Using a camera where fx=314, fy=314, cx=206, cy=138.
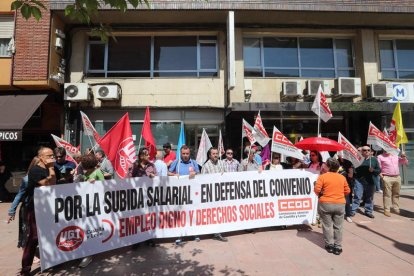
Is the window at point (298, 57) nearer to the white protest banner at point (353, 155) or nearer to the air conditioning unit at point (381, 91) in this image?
the air conditioning unit at point (381, 91)

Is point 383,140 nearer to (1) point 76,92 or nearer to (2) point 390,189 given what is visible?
(2) point 390,189

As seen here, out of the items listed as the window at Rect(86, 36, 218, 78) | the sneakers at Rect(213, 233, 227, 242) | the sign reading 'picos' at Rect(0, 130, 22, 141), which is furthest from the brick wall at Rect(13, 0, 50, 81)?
the sneakers at Rect(213, 233, 227, 242)

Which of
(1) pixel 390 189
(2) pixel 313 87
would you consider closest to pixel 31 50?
→ (2) pixel 313 87

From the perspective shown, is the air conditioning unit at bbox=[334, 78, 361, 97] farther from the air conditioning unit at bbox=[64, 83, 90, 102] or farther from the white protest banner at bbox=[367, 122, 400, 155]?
the air conditioning unit at bbox=[64, 83, 90, 102]

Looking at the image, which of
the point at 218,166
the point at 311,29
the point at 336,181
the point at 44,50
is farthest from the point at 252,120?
the point at 44,50

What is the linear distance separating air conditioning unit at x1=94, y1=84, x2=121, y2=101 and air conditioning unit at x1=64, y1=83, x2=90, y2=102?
16.2 inches

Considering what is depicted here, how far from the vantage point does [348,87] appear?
11.7m

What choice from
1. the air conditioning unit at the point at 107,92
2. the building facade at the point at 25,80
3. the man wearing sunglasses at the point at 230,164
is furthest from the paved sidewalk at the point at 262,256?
the air conditioning unit at the point at 107,92

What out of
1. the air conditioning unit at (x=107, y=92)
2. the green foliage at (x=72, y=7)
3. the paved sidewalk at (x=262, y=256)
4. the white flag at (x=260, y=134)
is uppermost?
the air conditioning unit at (x=107, y=92)

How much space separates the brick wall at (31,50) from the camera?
10.6m

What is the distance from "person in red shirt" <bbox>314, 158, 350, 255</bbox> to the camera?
527 centimetres

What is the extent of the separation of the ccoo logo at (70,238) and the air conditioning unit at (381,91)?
11018 mm

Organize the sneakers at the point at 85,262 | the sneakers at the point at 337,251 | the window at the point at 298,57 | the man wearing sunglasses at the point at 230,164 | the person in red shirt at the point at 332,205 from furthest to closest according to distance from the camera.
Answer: the window at the point at 298,57 < the man wearing sunglasses at the point at 230,164 < the person in red shirt at the point at 332,205 < the sneakers at the point at 337,251 < the sneakers at the point at 85,262

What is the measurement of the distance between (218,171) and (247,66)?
6.89 metres
